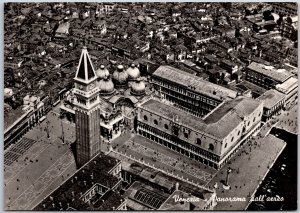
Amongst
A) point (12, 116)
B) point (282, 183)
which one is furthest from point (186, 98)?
point (12, 116)

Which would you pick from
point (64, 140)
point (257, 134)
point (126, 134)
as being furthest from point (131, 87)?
point (257, 134)

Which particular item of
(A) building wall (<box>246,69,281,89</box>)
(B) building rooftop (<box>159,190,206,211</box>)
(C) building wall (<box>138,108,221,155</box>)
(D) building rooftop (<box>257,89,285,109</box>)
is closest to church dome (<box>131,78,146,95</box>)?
(C) building wall (<box>138,108,221,155</box>)

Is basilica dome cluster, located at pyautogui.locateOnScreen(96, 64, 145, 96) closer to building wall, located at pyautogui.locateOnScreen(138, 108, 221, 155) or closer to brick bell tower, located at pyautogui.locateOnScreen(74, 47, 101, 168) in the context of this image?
building wall, located at pyautogui.locateOnScreen(138, 108, 221, 155)

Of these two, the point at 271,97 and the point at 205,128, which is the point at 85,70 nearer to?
the point at 205,128

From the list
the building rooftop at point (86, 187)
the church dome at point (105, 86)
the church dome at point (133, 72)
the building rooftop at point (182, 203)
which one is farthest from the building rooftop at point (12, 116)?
the building rooftop at point (182, 203)

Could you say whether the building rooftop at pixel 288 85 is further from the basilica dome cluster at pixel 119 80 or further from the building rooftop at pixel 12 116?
the building rooftop at pixel 12 116
